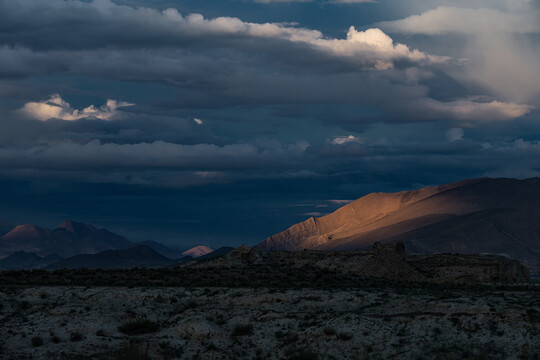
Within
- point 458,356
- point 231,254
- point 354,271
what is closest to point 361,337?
point 458,356

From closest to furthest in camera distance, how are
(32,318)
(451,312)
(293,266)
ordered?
(451,312), (32,318), (293,266)

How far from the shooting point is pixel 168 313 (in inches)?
1510

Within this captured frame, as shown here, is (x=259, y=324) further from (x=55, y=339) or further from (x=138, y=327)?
(x=55, y=339)

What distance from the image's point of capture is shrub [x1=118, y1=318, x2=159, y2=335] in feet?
113

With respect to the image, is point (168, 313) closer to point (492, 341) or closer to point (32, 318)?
point (32, 318)

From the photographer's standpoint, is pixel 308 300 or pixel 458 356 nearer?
pixel 458 356

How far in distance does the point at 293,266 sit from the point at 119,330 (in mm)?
42687

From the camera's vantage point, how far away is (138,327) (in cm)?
3528

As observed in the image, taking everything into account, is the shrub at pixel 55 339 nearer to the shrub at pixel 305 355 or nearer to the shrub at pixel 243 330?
the shrub at pixel 243 330

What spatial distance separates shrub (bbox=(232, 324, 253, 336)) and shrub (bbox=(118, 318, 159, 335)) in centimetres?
449

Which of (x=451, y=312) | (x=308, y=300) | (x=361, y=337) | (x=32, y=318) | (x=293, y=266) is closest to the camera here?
(x=361, y=337)

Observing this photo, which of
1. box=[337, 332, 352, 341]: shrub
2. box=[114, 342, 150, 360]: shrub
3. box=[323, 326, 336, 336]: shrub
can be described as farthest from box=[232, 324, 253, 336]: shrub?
box=[114, 342, 150, 360]: shrub

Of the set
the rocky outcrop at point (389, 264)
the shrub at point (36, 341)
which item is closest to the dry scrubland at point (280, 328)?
the shrub at point (36, 341)

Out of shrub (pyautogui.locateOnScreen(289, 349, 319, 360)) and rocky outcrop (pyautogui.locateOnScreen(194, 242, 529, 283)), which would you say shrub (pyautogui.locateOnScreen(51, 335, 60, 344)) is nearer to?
shrub (pyautogui.locateOnScreen(289, 349, 319, 360))
